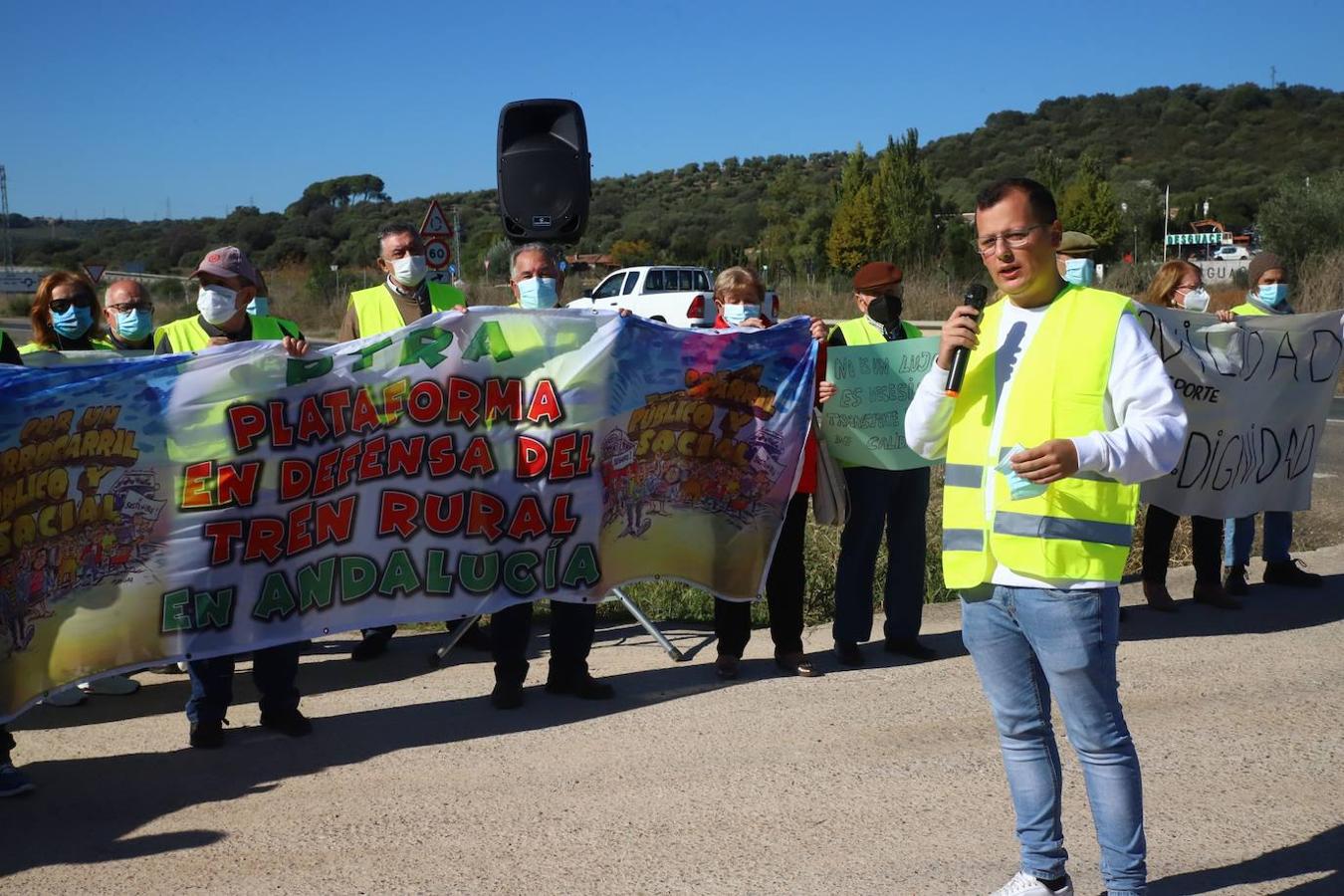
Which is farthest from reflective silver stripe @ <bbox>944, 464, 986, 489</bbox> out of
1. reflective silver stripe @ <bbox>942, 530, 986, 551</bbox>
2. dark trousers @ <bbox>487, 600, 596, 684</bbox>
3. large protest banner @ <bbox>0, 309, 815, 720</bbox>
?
dark trousers @ <bbox>487, 600, 596, 684</bbox>

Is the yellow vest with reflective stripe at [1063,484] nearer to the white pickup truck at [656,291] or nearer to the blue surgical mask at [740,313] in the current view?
the blue surgical mask at [740,313]

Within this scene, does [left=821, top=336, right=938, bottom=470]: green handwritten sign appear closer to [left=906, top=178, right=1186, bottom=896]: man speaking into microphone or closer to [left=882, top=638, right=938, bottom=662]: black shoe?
[left=882, top=638, right=938, bottom=662]: black shoe

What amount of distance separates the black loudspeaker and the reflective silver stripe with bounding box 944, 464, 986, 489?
681cm

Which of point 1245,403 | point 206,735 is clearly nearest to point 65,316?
point 206,735

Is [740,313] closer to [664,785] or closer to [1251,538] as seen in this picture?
[664,785]

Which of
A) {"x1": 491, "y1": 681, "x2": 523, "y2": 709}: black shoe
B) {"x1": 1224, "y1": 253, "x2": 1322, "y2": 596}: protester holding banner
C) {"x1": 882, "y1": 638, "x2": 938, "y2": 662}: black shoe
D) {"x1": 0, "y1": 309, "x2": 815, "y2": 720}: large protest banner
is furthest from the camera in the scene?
{"x1": 1224, "y1": 253, "x2": 1322, "y2": 596}: protester holding banner

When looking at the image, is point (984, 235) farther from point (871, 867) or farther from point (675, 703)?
point (675, 703)

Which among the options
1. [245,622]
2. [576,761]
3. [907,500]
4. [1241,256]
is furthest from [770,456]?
[1241,256]

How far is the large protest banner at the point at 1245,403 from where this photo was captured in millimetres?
7766

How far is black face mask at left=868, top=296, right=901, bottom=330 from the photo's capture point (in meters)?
6.81

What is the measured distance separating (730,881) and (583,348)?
9.66ft

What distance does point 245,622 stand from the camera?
5.62 m

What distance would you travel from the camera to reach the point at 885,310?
6.82 m

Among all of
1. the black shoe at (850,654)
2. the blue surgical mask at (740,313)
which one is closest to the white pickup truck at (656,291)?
the blue surgical mask at (740,313)
